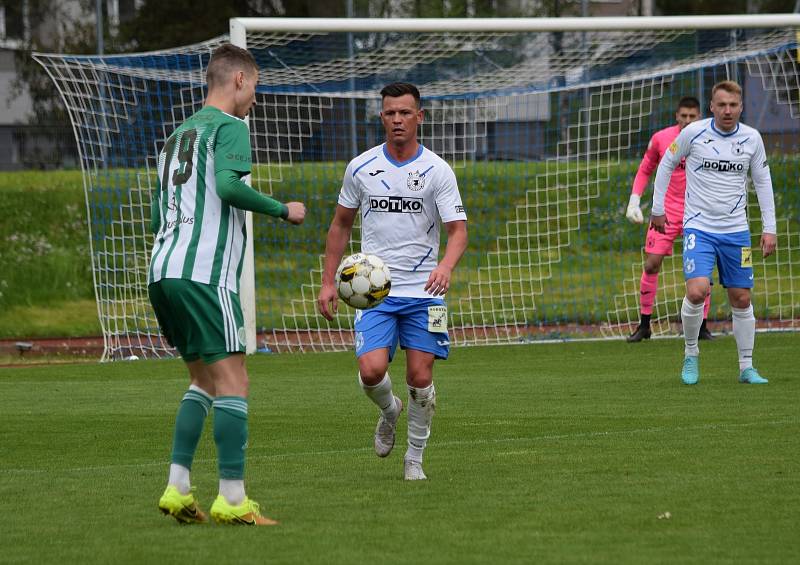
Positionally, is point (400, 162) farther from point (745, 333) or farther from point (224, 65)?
point (745, 333)

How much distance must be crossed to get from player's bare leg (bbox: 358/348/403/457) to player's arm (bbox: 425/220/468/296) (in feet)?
1.59

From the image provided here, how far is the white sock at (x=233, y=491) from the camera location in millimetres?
5637

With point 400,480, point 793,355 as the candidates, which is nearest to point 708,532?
point 400,480

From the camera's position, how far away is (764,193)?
1039 centimetres

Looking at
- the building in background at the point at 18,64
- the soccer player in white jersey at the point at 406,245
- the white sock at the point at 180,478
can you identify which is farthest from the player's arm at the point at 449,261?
the building in background at the point at 18,64

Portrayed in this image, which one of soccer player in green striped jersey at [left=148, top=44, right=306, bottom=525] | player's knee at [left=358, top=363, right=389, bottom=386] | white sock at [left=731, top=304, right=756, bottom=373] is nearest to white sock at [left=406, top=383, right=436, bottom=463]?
player's knee at [left=358, top=363, right=389, bottom=386]

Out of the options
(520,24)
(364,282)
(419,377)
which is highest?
(520,24)

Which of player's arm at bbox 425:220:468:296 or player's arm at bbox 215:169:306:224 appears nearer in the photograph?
player's arm at bbox 215:169:306:224

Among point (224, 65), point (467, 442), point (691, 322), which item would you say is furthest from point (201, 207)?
point (691, 322)

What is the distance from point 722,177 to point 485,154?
331 inches

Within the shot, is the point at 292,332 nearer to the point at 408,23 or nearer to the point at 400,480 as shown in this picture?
the point at 408,23

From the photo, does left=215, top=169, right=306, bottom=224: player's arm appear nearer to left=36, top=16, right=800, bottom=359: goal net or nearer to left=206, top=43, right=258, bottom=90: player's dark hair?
left=206, top=43, right=258, bottom=90: player's dark hair

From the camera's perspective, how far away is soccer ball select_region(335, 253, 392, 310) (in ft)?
22.0

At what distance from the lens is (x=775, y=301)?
57.9ft
